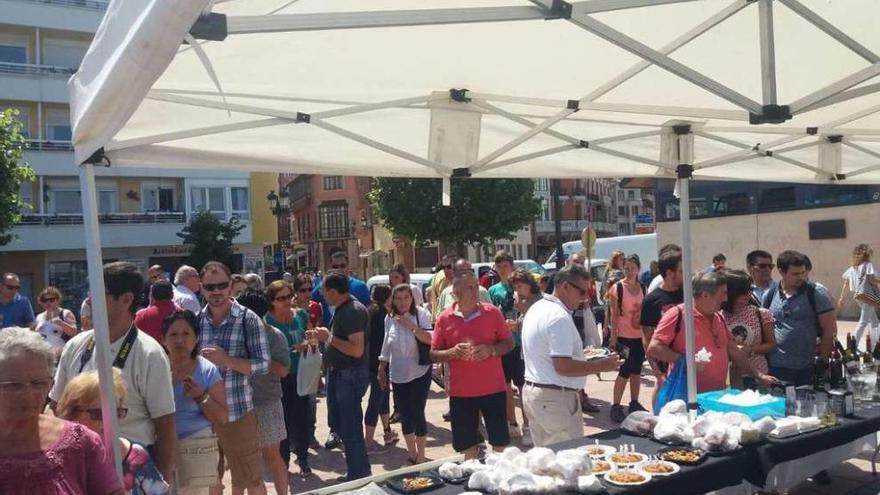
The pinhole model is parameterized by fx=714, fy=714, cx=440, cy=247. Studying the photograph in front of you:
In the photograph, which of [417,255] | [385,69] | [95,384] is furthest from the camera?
[417,255]

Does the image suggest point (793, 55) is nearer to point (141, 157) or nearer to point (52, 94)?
point (141, 157)

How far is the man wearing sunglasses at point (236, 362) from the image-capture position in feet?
14.8

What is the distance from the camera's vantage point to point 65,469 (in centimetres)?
234

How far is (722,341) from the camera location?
16.5 feet

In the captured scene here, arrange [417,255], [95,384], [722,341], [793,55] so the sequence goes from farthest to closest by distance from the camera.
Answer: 1. [417,255]
2. [722,341]
3. [793,55]
4. [95,384]

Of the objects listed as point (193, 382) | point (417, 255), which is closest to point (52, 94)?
point (417, 255)

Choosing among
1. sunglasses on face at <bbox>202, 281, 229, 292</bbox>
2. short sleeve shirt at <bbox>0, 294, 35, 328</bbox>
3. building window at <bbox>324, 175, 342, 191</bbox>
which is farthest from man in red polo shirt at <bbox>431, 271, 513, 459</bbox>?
building window at <bbox>324, 175, 342, 191</bbox>

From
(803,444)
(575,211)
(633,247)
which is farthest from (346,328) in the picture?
(575,211)

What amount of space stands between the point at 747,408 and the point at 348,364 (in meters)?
2.88

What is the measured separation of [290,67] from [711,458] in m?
3.03

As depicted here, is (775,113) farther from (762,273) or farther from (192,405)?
(192,405)

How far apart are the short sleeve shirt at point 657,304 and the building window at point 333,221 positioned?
56.1 m

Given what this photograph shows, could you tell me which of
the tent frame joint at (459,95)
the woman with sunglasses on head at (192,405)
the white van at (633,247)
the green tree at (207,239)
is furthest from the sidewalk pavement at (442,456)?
the green tree at (207,239)

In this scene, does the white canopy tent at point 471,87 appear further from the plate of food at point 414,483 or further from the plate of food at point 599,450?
the plate of food at point 414,483
